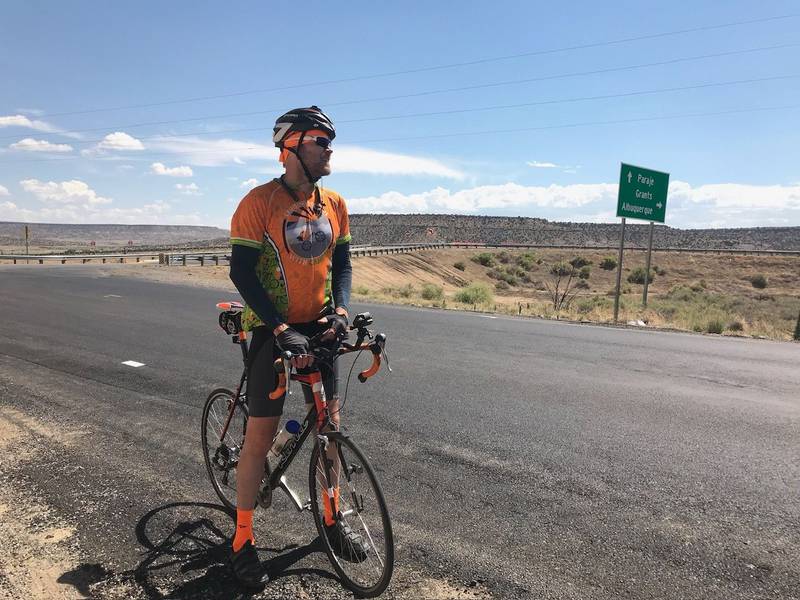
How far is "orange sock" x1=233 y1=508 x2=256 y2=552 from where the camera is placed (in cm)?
303

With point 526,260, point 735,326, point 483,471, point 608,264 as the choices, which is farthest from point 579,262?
Answer: point 483,471

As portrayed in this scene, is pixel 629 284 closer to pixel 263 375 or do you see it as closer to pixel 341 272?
pixel 341 272

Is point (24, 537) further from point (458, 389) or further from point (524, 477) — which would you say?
point (458, 389)

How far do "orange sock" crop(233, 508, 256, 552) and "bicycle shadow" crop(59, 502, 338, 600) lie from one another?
163mm

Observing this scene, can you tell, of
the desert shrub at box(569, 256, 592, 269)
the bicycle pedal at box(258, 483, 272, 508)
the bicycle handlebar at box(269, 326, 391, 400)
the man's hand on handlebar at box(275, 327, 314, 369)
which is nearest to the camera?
the man's hand on handlebar at box(275, 327, 314, 369)

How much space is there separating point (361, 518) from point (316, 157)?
1962mm

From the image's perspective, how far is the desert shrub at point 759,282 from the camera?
44.5 m

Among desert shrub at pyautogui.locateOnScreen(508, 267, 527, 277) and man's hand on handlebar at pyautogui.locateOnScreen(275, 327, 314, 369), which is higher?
man's hand on handlebar at pyautogui.locateOnScreen(275, 327, 314, 369)

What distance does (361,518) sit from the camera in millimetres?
3064

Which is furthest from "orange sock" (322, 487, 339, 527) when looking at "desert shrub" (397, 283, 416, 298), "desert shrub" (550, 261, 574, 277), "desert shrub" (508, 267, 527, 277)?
"desert shrub" (508, 267, 527, 277)

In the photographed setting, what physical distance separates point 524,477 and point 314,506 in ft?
6.10

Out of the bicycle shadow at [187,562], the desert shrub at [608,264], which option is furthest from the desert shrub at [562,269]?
the bicycle shadow at [187,562]

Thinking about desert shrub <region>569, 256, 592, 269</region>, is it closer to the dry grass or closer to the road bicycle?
the dry grass

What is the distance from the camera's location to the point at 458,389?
681cm
